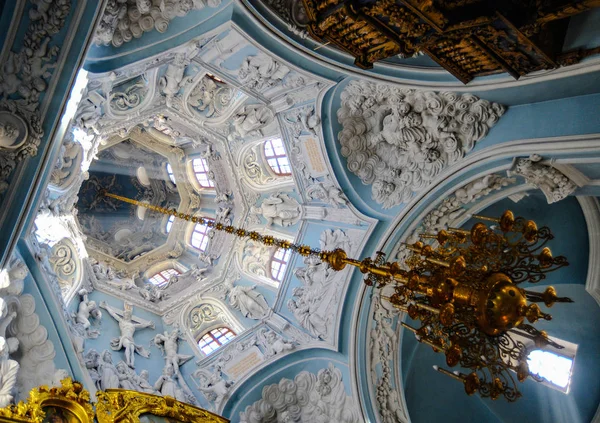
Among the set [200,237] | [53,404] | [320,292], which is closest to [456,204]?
[320,292]

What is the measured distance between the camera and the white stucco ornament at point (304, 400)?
33.5 ft

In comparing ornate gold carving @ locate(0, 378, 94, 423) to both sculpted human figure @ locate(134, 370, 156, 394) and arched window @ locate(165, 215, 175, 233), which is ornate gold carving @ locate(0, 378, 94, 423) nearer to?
sculpted human figure @ locate(134, 370, 156, 394)

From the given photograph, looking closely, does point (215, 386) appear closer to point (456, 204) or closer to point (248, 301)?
point (248, 301)

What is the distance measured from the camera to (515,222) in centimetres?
491

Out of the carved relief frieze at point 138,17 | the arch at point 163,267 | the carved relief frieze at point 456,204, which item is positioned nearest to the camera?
the carved relief frieze at point 138,17

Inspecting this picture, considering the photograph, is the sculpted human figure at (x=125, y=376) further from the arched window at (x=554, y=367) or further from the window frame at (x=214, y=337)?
the arched window at (x=554, y=367)

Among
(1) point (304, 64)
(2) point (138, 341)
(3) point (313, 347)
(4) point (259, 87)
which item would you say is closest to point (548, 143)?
(1) point (304, 64)

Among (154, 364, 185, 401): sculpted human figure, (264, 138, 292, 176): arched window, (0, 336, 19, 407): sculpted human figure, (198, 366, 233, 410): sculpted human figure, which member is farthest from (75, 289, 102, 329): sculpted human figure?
(264, 138, 292, 176): arched window

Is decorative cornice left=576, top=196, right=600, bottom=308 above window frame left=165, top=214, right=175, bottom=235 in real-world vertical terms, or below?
above

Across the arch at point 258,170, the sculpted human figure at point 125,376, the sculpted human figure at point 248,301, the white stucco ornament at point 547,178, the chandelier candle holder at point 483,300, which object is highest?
the white stucco ornament at point 547,178

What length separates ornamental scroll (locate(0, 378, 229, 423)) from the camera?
Result: 5.76 m

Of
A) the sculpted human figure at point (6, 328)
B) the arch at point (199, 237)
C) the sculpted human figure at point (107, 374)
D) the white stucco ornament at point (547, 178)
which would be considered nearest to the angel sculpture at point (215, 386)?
the sculpted human figure at point (107, 374)

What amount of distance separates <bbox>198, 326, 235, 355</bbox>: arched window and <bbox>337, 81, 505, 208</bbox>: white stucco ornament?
5562mm

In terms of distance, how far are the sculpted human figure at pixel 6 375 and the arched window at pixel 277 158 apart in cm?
740
